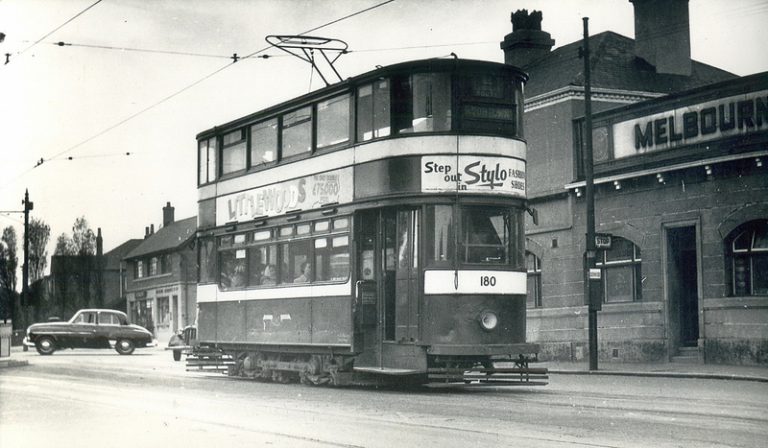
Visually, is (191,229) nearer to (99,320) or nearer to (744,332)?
(99,320)

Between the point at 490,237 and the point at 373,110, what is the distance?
285cm

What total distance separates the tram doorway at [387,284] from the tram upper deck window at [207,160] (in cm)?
597

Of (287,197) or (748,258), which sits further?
(748,258)

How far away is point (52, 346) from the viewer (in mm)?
39812

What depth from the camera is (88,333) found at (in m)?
40.1

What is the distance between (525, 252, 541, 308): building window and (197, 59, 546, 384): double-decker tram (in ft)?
39.4

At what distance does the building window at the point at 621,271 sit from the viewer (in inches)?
1008

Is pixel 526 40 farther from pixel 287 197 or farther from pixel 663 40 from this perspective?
pixel 287 197

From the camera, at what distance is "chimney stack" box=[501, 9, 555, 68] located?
33.2 meters

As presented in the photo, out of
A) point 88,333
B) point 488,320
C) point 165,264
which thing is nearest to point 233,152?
point 488,320

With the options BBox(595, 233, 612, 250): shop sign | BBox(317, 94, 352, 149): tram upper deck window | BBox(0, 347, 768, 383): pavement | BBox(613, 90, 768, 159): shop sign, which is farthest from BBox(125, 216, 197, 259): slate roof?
BBox(317, 94, 352, 149): tram upper deck window

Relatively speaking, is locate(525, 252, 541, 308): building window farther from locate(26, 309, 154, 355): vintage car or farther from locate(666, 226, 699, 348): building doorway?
locate(26, 309, 154, 355): vintage car

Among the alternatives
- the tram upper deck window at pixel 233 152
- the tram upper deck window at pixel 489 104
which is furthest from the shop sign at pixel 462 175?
the tram upper deck window at pixel 233 152

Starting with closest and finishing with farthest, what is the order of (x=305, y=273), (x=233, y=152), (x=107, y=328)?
1. (x=305, y=273)
2. (x=233, y=152)
3. (x=107, y=328)
